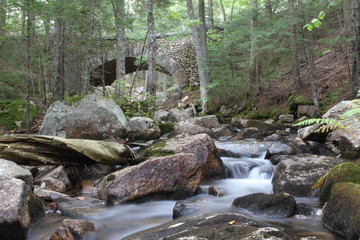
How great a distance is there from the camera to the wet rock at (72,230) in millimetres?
3111

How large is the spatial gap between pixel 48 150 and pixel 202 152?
2.83 metres

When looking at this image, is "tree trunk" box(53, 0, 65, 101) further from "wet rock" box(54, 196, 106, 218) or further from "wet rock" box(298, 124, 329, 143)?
"wet rock" box(298, 124, 329, 143)

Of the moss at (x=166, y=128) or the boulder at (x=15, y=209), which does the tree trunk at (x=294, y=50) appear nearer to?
the moss at (x=166, y=128)

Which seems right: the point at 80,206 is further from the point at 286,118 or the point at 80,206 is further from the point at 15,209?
the point at 286,118

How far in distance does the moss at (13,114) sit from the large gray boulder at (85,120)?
2278mm

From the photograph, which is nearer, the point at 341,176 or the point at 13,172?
the point at 341,176

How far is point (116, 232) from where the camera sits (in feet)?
12.0

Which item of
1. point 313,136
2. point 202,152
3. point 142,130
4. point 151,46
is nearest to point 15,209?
point 202,152

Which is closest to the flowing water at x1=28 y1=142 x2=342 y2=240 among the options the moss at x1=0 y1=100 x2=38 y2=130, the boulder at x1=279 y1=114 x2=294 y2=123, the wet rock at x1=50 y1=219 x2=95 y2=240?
the wet rock at x1=50 y1=219 x2=95 y2=240

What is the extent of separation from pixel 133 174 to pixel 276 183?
2.32 meters

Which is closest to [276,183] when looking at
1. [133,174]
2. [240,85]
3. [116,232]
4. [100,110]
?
[133,174]

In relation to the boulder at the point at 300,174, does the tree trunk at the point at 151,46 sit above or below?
above

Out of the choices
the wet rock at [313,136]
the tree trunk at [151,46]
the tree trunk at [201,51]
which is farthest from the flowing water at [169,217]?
the tree trunk at [201,51]

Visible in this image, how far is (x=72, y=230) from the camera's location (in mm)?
3174
